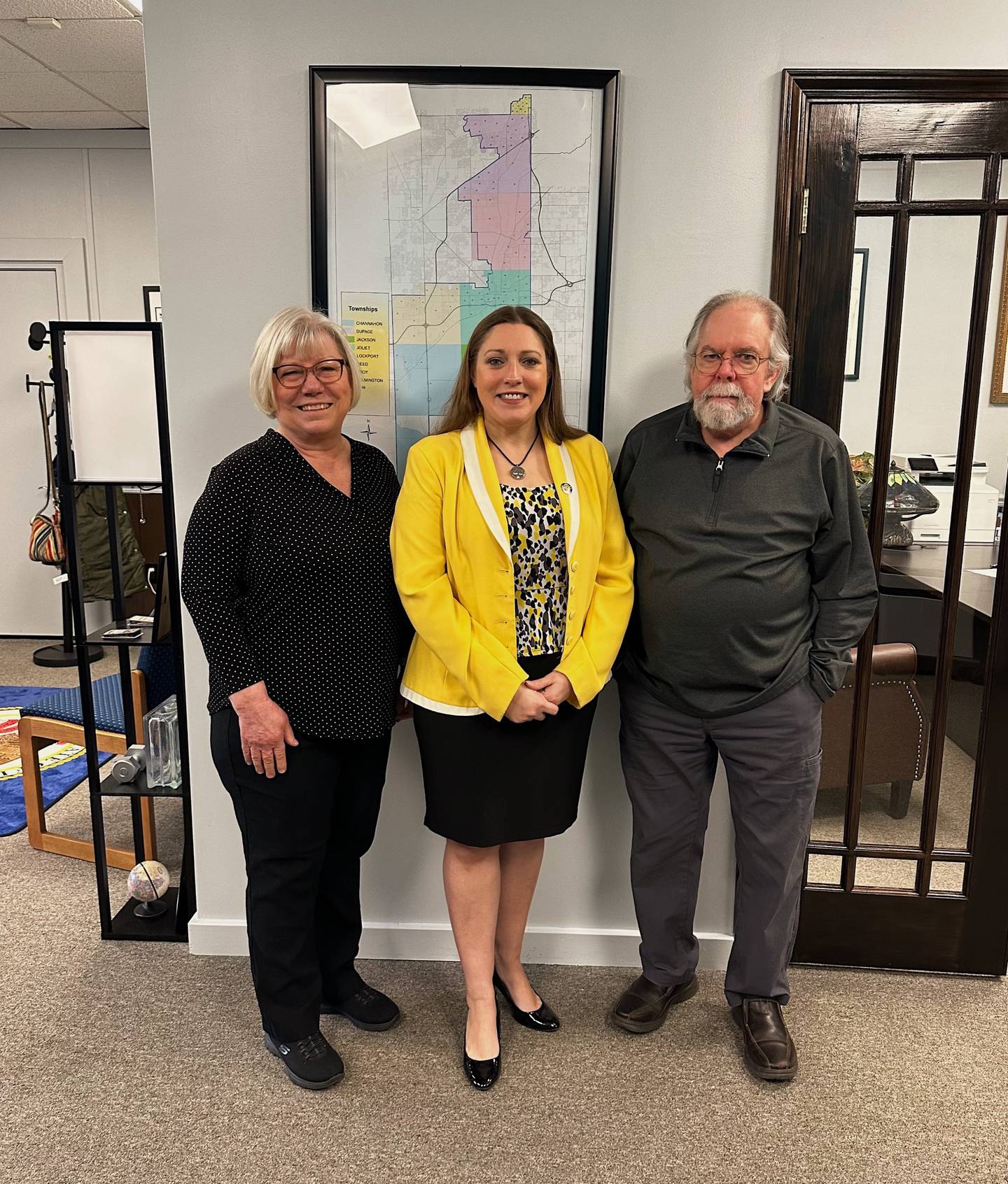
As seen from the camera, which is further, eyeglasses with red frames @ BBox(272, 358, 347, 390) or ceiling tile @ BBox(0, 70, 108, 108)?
ceiling tile @ BBox(0, 70, 108, 108)

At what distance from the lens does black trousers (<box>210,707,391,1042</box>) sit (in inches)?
69.2

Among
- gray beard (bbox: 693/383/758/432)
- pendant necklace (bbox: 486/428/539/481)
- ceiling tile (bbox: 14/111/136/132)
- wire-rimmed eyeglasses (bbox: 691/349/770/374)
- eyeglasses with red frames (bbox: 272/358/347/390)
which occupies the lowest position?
pendant necklace (bbox: 486/428/539/481)

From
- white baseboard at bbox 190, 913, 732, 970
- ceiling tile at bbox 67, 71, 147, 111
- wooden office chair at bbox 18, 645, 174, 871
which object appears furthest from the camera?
ceiling tile at bbox 67, 71, 147, 111

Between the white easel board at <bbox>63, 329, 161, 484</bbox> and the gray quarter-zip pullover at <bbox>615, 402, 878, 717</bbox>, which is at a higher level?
the white easel board at <bbox>63, 329, 161, 484</bbox>

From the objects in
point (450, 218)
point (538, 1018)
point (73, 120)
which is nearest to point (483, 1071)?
point (538, 1018)

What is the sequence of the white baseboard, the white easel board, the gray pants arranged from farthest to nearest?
the white baseboard, the white easel board, the gray pants

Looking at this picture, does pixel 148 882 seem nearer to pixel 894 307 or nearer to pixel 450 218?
pixel 450 218

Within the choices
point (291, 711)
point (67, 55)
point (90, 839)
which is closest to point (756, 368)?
point (291, 711)

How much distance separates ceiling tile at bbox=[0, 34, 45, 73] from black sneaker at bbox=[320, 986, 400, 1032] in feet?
12.7

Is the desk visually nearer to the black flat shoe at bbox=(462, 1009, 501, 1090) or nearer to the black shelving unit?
the black flat shoe at bbox=(462, 1009, 501, 1090)

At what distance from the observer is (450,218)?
6.59ft

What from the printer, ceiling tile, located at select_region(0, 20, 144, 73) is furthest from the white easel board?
ceiling tile, located at select_region(0, 20, 144, 73)

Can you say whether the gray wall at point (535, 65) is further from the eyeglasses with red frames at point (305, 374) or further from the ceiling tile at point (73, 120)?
the ceiling tile at point (73, 120)

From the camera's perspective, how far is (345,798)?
190cm
